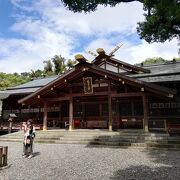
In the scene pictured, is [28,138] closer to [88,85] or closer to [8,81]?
[88,85]

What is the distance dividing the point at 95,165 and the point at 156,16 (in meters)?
6.32

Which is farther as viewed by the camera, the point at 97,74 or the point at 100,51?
the point at 100,51

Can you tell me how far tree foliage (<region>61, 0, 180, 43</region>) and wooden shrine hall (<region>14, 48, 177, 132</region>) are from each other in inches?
195

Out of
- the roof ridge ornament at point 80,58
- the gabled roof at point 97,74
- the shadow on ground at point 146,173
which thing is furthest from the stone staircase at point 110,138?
the roof ridge ornament at point 80,58

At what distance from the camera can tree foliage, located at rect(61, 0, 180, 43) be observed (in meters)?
7.64

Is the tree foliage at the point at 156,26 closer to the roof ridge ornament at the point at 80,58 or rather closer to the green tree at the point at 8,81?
the roof ridge ornament at the point at 80,58

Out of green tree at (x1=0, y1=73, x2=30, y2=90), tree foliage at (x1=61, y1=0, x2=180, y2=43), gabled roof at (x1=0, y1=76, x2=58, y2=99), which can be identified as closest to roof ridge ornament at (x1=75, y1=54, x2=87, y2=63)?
tree foliage at (x1=61, y1=0, x2=180, y2=43)

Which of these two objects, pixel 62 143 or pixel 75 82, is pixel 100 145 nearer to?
pixel 62 143

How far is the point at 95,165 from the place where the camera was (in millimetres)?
9594

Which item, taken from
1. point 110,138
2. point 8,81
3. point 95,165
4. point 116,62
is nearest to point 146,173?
point 95,165

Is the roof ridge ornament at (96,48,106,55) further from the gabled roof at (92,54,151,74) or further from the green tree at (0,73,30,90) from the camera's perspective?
the green tree at (0,73,30,90)

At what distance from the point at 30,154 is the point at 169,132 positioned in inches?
335

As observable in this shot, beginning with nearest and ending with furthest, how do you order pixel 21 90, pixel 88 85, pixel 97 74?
pixel 97 74 < pixel 88 85 < pixel 21 90

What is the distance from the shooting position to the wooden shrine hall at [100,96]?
1652 centimetres
